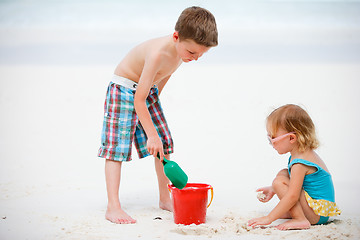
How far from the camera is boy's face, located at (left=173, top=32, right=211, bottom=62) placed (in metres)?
2.07

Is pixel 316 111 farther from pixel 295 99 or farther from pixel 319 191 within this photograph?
pixel 319 191

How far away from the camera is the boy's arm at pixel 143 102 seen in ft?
6.85

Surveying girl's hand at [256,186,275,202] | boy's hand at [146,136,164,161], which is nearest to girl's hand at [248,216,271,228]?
girl's hand at [256,186,275,202]

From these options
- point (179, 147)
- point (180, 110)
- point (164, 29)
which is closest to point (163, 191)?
point (179, 147)

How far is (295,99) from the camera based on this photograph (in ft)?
19.0

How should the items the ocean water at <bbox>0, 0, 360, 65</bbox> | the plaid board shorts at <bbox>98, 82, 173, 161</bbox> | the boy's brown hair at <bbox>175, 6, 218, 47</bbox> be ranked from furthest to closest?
1. the ocean water at <bbox>0, 0, 360, 65</bbox>
2. the plaid board shorts at <bbox>98, 82, 173, 161</bbox>
3. the boy's brown hair at <bbox>175, 6, 218, 47</bbox>

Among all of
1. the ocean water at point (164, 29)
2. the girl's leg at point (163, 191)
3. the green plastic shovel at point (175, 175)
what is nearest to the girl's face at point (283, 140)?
the green plastic shovel at point (175, 175)

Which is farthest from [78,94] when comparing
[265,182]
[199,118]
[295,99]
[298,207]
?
[298,207]

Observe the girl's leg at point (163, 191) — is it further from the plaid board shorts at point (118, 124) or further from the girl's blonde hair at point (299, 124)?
the girl's blonde hair at point (299, 124)

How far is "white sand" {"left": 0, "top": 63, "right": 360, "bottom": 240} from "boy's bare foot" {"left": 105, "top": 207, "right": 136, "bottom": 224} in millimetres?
38

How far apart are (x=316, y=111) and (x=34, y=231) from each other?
12.9 feet

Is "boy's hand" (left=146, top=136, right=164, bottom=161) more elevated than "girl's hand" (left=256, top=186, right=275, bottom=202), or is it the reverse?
"boy's hand" (left=146, top=136, right=164, bottom=161)

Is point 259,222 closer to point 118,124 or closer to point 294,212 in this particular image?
point 294,212

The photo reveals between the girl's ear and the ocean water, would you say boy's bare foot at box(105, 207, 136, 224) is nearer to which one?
the girl's ear
